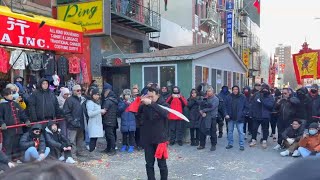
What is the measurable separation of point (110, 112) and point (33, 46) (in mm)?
3615

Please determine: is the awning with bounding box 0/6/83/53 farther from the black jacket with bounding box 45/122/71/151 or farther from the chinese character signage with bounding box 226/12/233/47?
the chinese character signage with bounding box 226/12/233/47

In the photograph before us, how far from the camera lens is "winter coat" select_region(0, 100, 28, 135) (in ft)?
24.0

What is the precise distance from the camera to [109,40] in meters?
17.0

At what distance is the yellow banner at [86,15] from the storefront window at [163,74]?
7.83 feet

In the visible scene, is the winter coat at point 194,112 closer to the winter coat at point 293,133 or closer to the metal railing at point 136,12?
the winter coat at point 293,133

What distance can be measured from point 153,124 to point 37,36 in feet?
21.3

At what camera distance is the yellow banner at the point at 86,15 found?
12689mm

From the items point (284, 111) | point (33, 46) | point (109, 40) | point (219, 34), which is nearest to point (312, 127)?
point (284, 111)

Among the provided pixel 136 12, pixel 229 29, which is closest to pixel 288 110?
pixel 136 12

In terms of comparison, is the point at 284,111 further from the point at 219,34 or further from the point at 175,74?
the point at 219,34

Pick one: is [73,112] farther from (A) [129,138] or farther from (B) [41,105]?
(A) [129,138]

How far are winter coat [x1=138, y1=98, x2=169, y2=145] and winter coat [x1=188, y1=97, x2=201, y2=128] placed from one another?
13.7 feet

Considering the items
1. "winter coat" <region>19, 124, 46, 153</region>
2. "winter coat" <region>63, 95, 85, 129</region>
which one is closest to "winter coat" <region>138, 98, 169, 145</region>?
"winter coat" <region>19, 124, 46, 153</region>

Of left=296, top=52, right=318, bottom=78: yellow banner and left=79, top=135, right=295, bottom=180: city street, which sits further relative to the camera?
left=296, top=52, right=318, bottom=78: yellow banner
